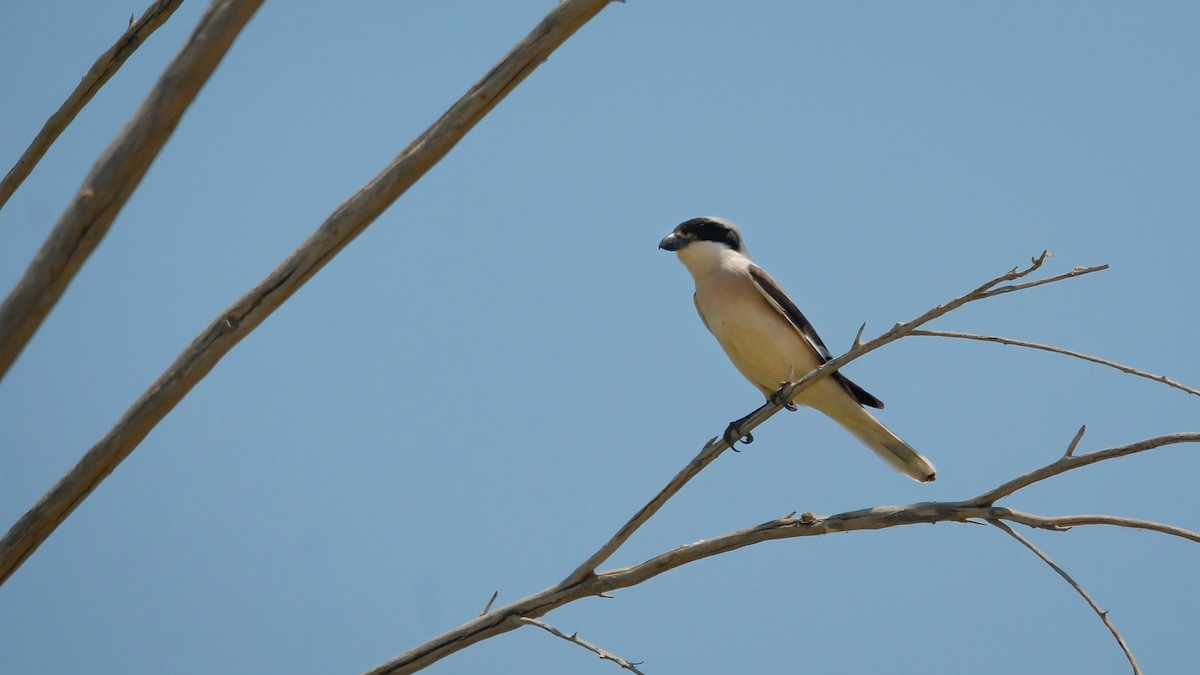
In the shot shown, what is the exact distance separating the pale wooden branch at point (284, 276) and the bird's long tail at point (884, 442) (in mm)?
3678

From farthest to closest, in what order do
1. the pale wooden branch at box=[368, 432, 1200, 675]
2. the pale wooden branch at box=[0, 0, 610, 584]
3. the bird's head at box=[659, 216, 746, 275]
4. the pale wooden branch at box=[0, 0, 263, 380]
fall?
the bird's head at box=[659, 216, 746, 275] < the pale wooden branch at box=[368, 432, 1200, 675] < the pale wooden branch at box=[0, 0, 610, 584] < the pale wooden branch at box=[0, 0, 263, 380]

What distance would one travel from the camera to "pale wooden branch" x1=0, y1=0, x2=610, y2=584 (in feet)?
8.46

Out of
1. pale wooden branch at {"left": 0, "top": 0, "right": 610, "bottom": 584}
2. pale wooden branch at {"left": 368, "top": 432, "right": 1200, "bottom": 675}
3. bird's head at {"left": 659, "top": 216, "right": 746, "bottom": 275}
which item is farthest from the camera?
bird's head at {"left": 659, "top": 216, "right": 746, "bottom": 275}

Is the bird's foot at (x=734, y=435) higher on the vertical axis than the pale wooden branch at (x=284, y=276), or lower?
higher

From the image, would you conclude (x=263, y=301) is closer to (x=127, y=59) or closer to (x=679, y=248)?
(x=127, y=59)

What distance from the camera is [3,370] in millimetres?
2426

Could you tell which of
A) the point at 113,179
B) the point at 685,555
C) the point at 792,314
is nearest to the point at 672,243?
the point at 792,314

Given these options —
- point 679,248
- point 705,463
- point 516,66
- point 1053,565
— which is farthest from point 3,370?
point 679,248

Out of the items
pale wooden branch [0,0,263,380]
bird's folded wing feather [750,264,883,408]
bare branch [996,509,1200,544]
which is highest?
bird's folded wing feather [750,264,883,408]

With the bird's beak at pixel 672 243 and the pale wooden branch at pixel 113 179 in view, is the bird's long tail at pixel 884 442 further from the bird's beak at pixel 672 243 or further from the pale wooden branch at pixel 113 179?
the pale wooden branch at pixel 113 179

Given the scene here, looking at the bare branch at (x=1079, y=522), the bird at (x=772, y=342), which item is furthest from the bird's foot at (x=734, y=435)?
the bare branch at (x=1079, y=522)

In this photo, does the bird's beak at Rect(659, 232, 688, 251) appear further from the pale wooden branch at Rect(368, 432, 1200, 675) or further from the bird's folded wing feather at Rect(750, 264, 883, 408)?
the pale wooden branch at Rect(368, 432, 1200, 675)

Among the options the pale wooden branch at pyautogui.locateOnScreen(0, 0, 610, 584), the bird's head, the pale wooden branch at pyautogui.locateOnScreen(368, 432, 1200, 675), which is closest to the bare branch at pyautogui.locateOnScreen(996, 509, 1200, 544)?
the pale wooden branch at pyautogui.locateOnScreen(368, 432, 1200, 675)

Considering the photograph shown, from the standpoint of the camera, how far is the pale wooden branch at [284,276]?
2578 mm
